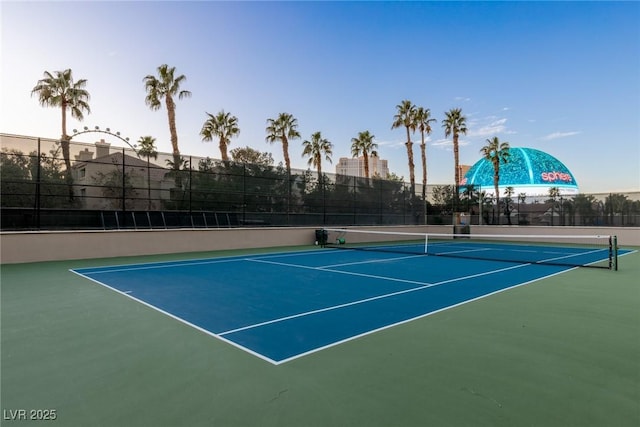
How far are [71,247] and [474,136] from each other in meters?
32.4

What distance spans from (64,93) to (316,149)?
68.4 feet

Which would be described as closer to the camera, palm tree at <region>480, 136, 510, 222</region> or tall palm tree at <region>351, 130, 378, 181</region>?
palm tree at <region>480, 136, 510, 222</region>

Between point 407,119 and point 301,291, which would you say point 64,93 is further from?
point 301,291

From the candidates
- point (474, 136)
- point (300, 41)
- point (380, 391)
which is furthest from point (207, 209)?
point (474, 136)

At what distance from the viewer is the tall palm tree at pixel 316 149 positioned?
120ft

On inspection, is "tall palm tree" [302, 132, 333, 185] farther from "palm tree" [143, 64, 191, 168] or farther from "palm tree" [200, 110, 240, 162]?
"palm tree" [143, 64, 191, 168]

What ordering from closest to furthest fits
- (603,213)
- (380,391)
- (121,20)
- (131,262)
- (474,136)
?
1. (380,391)
2. (131,262)
3. (121,20)
4. (603,213)
5. (474,136)

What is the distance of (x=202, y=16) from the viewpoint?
14.9 m

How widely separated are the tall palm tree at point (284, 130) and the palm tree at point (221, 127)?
3294 millimetres

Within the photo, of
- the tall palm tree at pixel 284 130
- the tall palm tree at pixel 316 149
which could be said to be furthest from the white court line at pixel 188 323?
the tall palm tree at pixel 316 149

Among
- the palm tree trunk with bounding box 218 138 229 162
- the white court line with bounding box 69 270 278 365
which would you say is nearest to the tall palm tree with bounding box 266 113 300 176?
→ the palm tree trunk with bounding box 218 138 229 162

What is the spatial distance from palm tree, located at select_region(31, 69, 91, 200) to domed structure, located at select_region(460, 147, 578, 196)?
5896 centimetres

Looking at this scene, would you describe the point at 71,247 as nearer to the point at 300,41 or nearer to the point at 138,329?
the point at 138,329

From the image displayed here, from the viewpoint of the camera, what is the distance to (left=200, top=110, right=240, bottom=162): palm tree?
30109 mm
